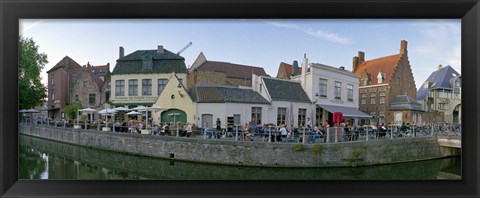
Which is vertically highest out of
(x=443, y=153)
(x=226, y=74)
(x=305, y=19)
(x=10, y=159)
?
(x=305, y=19)

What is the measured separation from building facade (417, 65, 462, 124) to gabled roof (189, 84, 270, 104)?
2.68m

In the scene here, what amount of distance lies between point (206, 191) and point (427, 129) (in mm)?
5548

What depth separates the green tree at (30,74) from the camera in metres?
2.67

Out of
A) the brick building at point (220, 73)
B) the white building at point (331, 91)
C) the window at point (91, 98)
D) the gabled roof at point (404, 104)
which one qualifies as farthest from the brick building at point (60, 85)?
the gabled roof at point (404, 104)

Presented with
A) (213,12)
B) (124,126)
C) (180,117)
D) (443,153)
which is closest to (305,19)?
(213,12)

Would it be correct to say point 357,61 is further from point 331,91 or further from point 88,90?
point 88,90

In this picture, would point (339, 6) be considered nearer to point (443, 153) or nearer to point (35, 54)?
point (35, 54)

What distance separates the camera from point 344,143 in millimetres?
6676

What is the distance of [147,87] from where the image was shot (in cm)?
463

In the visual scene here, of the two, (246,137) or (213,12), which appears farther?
(246,137)

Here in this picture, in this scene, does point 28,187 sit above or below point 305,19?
below

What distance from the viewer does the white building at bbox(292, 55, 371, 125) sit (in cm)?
480

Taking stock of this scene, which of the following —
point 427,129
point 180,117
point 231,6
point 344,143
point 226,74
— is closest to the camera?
point 231,6

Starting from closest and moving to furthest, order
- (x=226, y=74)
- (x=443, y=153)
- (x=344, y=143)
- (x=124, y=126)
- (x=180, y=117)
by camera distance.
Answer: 1. (x=226, y=74)
2. (x=180, y=117)
3. (x=124, y=126)
4. (x=344, y=143)
5. (x=443, y=153)
